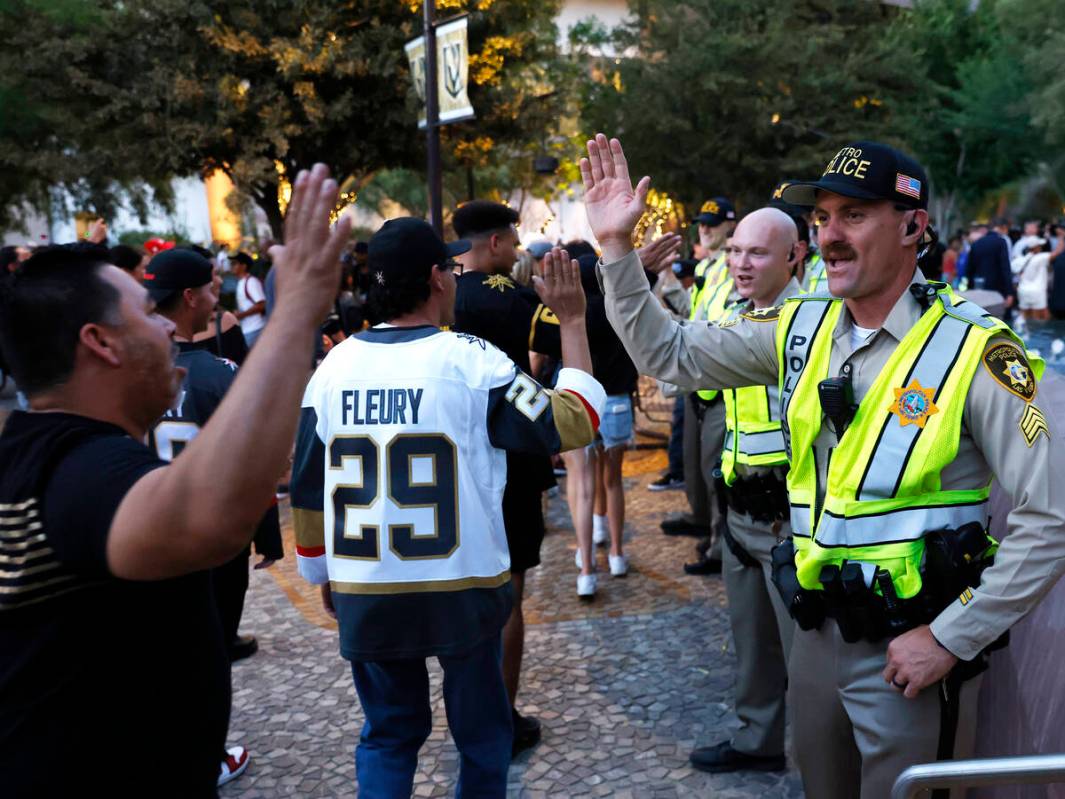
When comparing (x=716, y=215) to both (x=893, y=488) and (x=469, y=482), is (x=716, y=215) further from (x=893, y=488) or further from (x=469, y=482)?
(x=893, y=488)

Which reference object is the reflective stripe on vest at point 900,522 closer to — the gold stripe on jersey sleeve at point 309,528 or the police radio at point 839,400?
the police radio at point 839,400

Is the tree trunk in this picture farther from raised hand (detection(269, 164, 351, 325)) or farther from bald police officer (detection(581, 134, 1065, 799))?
raised hand (detection(269, 164, 351, 325))

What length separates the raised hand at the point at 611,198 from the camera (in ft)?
8.72

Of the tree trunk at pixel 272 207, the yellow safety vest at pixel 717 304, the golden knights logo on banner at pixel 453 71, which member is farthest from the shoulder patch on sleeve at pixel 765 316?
the tree trunk at pixel 272 207

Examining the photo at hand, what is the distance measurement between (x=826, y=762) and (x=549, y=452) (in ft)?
3.89

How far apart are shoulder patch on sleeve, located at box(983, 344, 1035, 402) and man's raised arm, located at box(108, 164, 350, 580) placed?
5.34ft

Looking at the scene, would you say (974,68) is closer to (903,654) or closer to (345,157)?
(345,157)

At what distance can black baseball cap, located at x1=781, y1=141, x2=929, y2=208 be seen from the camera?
2.38 meters

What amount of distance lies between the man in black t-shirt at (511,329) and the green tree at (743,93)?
71.7 ft

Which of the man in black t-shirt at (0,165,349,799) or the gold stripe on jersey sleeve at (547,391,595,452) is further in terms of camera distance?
the gold stripe on jersey sleeve at (547,391,595,452)

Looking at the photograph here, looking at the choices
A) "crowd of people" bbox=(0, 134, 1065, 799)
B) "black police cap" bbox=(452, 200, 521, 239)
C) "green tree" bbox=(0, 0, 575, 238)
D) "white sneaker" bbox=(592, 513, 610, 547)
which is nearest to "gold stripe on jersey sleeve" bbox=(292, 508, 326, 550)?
"crowd of people" bbox=(0, 134, 1065, 799)

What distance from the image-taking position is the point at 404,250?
9.55ft

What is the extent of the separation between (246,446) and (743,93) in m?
25.9

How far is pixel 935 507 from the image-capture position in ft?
7.43
